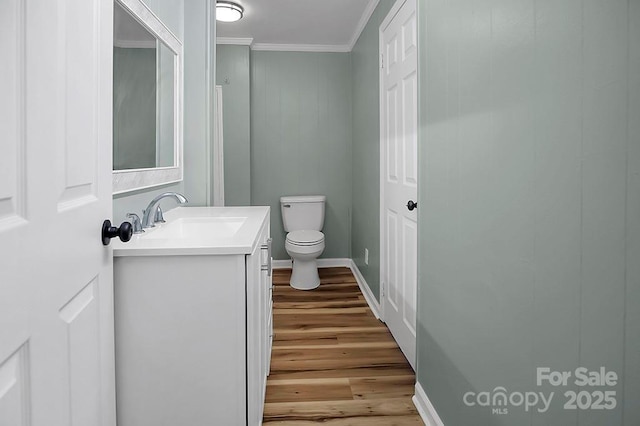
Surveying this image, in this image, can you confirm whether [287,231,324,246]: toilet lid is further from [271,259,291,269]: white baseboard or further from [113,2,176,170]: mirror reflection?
[113,2,176,170]: mirror reflection

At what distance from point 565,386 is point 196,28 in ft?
8.27

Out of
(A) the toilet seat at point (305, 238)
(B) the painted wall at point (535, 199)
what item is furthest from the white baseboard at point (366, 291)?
(B) the painted wall at point (535, 199)

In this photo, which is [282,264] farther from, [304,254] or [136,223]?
[136,223]

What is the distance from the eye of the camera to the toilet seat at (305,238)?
11.7ft

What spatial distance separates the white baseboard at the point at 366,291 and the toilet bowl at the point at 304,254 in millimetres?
394

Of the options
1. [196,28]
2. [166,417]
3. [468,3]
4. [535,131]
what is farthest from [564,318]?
[196,28]

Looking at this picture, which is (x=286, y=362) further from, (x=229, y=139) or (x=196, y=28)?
(x=229, y=139)

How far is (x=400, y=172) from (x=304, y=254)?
1386 millimetres

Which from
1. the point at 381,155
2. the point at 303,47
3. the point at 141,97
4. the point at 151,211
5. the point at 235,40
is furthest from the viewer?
the point at 303,47

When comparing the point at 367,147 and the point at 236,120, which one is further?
the point at 236,120

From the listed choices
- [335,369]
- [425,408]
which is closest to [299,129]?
[335,369]

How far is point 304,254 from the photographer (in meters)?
3.57

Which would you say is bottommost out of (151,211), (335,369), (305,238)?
(335,369)

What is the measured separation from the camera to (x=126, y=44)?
5.42 ft
